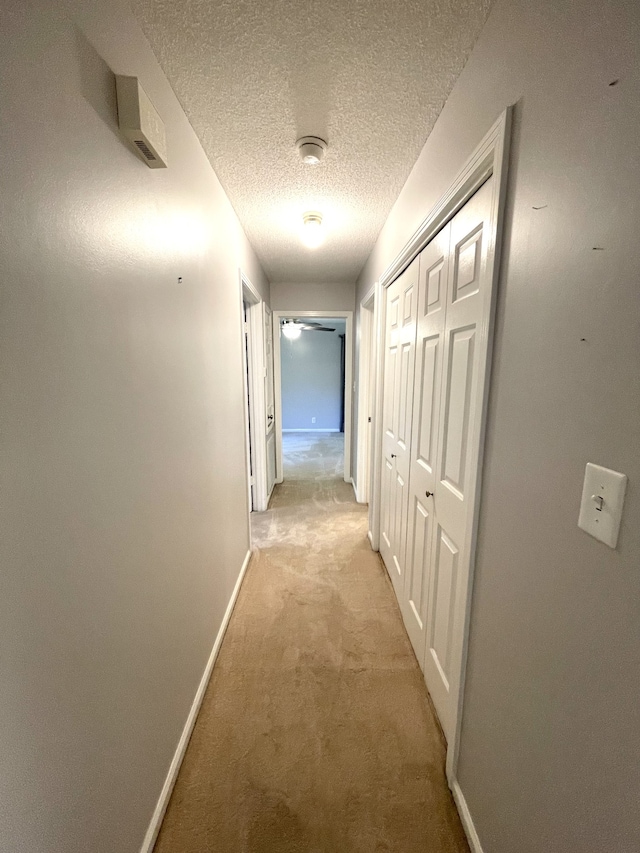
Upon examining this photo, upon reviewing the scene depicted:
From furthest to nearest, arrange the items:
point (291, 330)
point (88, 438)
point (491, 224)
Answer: point (291, 330), point (491, 224), point (88, 438)

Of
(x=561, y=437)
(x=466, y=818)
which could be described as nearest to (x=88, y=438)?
(x=561, y=437)

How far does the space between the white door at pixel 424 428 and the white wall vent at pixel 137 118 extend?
1.01m

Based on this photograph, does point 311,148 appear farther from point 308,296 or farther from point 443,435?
point 308,296

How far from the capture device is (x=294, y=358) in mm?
7152

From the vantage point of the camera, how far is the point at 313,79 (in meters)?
1.08

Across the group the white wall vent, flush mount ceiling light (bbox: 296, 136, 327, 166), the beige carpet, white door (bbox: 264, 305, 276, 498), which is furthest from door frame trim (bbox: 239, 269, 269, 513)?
the white wall vent

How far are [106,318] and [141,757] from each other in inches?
48.6

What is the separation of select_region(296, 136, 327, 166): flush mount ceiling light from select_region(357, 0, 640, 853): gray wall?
65 centimetres

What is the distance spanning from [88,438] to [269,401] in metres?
3.02

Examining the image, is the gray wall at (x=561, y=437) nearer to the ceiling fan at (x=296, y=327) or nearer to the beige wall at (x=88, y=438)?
the beige wall at (x=88, y=438)

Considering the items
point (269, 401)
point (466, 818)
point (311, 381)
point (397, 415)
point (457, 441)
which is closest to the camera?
point (466, 818)

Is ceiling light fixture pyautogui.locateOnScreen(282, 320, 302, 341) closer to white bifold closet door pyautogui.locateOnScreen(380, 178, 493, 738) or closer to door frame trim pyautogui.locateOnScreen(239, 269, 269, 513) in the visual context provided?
door frame trim pyautogui.locateOnScreen(239, 269, 269, 513)

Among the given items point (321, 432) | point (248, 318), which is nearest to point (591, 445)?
point (248, 318)

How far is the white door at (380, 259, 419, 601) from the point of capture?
175 centimetres
